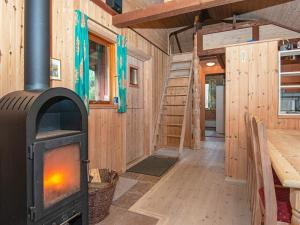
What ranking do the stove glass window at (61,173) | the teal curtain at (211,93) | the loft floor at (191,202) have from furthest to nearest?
1. the teal curtain at (211,93)
2. the loft floor at (191,202)
3. the stove glass window at (61,173)

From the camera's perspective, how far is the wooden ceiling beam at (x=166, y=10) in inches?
88.6

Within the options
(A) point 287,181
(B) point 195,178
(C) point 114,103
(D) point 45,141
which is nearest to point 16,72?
(D) point 45,141

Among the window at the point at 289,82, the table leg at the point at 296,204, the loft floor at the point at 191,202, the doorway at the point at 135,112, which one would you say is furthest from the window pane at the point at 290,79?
the doorway at the point at 135,112

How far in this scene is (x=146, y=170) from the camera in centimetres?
328

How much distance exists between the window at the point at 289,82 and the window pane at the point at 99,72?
2324mm

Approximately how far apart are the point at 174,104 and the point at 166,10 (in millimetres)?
2479

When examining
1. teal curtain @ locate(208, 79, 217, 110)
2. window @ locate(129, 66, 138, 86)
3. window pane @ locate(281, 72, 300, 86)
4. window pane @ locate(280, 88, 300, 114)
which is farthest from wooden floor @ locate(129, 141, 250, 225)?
teal curtain @ locate(208, 79, 217, 110)

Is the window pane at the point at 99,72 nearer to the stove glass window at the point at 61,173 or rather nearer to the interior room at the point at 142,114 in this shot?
the interior room at the point at 142,114

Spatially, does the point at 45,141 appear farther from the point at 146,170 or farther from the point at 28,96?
the point at 146,170

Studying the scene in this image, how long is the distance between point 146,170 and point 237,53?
219 cm

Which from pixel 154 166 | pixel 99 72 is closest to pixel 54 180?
pixel 99 72

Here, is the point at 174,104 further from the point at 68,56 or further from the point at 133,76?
the point at 68,56

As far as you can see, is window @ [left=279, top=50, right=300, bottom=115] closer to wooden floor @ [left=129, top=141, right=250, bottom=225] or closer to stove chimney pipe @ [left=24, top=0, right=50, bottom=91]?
wooden floor @ [left=129, top=141, right=250, bottom=225]

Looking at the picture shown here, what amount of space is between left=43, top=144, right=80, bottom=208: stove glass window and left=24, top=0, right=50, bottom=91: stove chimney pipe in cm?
49
